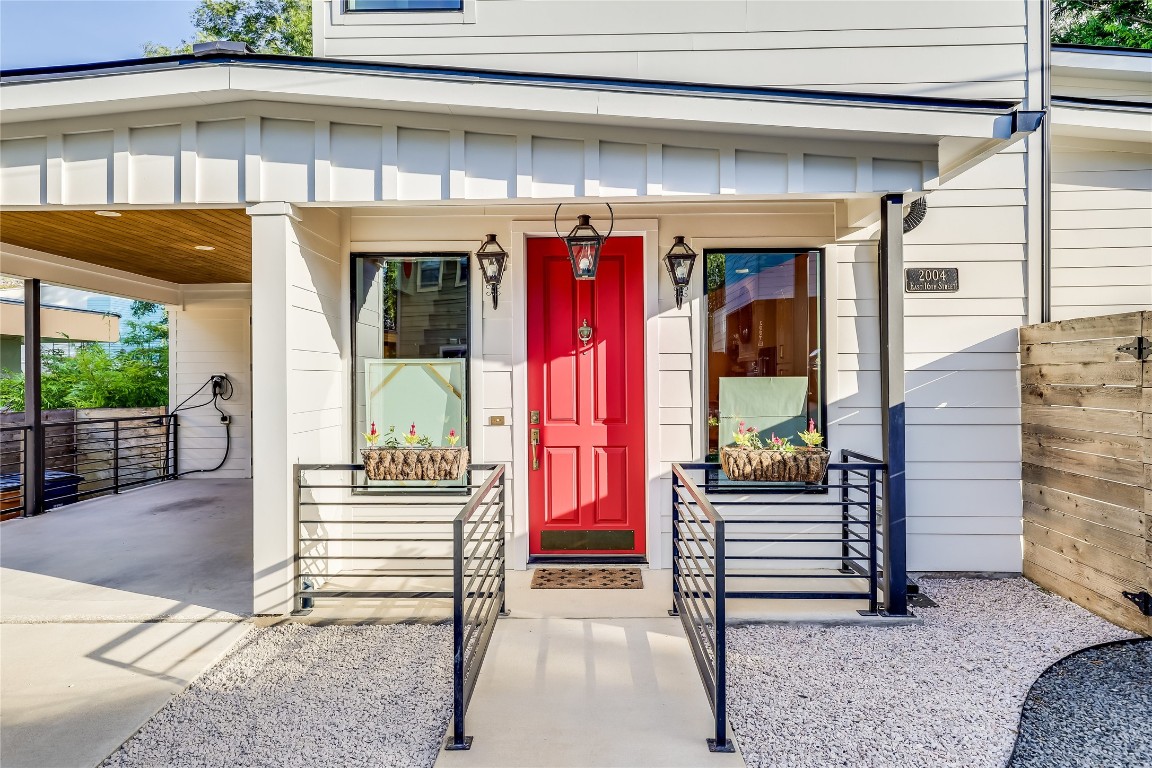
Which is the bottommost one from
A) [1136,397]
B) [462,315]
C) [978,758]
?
[978,758]

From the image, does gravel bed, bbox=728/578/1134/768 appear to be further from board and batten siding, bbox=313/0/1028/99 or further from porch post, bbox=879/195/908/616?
board and batten siding, bbox=313/0/1028/99

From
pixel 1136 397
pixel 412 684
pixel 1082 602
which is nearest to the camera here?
pixel 412 684

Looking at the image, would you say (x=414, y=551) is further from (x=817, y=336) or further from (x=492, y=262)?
(x=817, y=336)

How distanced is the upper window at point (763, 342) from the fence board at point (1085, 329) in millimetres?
1210

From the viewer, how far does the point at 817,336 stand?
372cm

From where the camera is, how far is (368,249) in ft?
12.4

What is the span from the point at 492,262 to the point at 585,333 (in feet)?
2.52

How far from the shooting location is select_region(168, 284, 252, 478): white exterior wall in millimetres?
7363

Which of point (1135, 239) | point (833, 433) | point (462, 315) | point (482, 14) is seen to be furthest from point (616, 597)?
point (1135, 239)

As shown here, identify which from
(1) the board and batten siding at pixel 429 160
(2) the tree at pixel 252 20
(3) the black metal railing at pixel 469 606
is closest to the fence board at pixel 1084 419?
(1) the board and batten siding at pixel 429 160


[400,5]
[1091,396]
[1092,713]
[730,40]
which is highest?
[400,5]


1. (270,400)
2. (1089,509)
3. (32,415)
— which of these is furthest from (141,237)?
(1089,509)

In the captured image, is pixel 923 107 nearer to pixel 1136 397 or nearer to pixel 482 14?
pixel 1136 397

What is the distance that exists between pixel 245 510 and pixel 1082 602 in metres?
6.38
